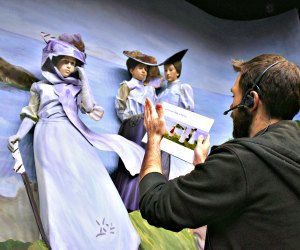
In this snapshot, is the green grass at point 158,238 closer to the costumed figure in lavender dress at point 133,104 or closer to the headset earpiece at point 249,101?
the costumed figure in lavender dress at point 133,104

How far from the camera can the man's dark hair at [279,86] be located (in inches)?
66.6

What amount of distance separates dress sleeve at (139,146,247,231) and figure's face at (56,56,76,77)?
208cm

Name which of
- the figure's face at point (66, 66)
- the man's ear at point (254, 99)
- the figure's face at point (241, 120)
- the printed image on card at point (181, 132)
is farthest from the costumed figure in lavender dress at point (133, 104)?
the man's ear at point (254, 99)

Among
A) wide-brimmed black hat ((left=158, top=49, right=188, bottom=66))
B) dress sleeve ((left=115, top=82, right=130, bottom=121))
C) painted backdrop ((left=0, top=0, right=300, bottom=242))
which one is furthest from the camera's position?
wide-brimmed black hat ((left=158, top=49, right=188, bottom=66))

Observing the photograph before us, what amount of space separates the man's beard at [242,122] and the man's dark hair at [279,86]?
88mm

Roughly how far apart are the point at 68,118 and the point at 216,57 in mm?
2209

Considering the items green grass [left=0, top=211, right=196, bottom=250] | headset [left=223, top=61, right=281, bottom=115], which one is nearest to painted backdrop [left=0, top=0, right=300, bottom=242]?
green grass [left=0, top=211, right=196, bottom=250]

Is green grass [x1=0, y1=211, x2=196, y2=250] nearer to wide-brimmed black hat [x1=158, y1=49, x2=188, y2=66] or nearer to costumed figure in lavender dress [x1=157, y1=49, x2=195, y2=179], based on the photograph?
costumed figure in lavender dress [x1=157, y1=49, x2=195, y2=179]

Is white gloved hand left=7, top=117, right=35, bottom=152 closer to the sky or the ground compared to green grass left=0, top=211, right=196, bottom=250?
closer to the sky

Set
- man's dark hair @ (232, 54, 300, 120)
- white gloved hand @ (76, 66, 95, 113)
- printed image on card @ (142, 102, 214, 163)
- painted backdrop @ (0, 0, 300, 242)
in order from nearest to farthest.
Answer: man's dark hair @ (232, 54, 300, 120) < printed image on card @ (142, 102, 214, 163) < painted backdrop @ (0, 0, 300, 242) < white gloved hand @ (76, 66, 95, 113)

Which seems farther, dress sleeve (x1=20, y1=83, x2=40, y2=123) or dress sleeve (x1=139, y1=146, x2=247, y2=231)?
dress sleeve (x1=20, y1=83, x2=40, y2=123)

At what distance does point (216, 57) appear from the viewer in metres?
4.80

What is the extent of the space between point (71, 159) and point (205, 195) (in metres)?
1.82

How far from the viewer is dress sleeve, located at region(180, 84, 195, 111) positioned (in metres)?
4.12
